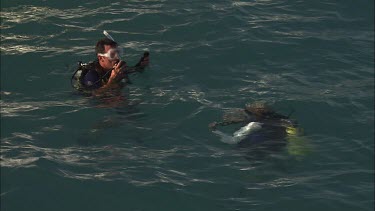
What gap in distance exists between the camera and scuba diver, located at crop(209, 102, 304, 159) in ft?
30.5

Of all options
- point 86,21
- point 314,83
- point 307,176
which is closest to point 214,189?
point 307,176

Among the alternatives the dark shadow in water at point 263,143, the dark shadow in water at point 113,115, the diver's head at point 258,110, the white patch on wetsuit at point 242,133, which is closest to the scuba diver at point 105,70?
the dark shadow in water at point 113,115

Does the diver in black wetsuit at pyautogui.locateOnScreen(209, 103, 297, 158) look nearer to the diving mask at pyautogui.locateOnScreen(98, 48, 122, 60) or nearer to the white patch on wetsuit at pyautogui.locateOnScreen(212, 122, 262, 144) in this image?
the white patch on wetsuit at pyautogui.locateOnScreen(212, 122, 262, 144)

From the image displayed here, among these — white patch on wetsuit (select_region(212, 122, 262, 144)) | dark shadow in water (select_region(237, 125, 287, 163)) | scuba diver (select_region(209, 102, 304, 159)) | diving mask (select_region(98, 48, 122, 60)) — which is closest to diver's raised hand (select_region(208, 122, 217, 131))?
scuba diver (select_region(209, 102, 304, 159))

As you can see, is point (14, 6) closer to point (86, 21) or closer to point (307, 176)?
point (86, 21)

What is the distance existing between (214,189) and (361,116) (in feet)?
10.7

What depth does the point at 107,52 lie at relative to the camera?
11.1 m

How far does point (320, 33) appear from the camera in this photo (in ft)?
44.4

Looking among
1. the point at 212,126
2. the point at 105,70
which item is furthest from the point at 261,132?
the point at 105,70

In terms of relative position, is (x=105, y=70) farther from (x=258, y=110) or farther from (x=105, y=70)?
(x=258, y=110)

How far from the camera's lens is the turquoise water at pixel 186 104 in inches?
335

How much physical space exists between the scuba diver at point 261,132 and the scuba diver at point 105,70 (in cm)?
193

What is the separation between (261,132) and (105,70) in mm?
3296

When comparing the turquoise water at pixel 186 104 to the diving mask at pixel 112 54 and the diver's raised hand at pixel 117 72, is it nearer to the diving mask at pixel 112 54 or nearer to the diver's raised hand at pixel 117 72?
the diver's raised hand at pixel 117 72
